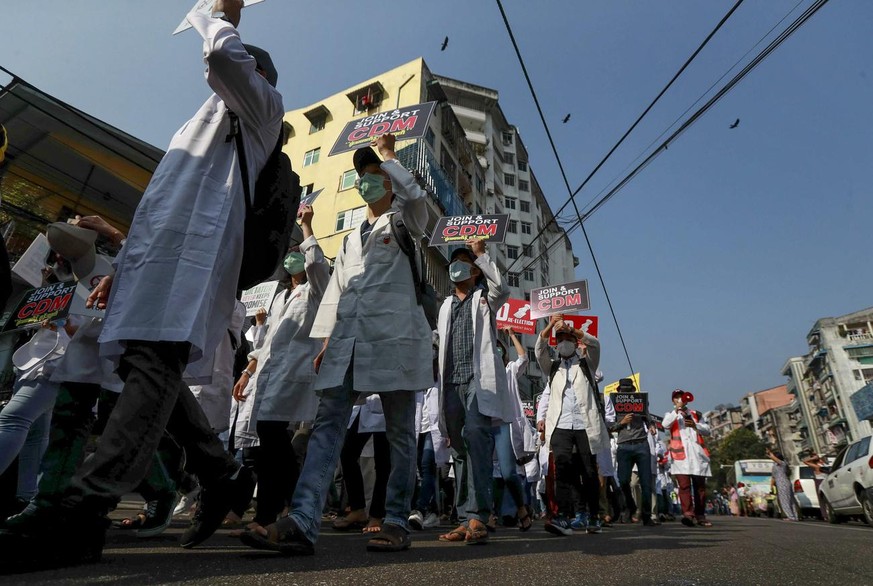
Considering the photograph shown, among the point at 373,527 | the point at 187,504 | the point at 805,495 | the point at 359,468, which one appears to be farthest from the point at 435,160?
the point at 373,527

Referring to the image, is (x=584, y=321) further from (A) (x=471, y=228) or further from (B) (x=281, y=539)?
(B) (x=281, y=539)

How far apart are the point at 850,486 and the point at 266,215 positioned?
1137 centimetres

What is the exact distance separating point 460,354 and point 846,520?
13087mm

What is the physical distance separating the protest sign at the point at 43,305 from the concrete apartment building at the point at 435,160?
42.0ft

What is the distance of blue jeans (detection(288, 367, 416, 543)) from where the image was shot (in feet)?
7.11

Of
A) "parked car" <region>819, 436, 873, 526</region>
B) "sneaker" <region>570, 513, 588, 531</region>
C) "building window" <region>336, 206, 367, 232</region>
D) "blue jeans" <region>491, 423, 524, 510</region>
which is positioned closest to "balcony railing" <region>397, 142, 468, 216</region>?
"building window" <region>336, 206, 367, 232</region>

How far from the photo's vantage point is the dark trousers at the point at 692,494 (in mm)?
7199

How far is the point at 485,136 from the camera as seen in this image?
39.8 m

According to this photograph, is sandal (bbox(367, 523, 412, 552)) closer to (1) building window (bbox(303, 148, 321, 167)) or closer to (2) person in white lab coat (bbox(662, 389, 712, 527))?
(2) person in white lab coat (bbox(662, 389, 712, 527))

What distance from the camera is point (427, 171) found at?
2369cm

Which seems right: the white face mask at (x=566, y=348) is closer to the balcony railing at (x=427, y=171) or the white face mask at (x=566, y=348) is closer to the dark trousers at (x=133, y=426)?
the dark trousers at (x=133, y=426)

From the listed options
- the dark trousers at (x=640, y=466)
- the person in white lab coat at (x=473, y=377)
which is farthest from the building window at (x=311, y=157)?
the person in white lab coat at (x=473, y=377)

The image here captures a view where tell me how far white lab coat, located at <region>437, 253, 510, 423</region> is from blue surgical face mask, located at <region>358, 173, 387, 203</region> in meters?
1.19

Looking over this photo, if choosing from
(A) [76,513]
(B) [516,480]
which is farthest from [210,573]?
(B) [516,480]
